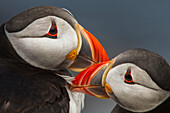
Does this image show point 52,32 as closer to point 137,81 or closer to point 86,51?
point 86,51

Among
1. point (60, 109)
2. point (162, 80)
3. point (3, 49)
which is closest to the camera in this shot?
point (162, 80)

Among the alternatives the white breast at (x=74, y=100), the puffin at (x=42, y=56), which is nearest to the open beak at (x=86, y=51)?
the puffin at (x=42, y=56)

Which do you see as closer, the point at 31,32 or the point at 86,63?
the point at 31,32

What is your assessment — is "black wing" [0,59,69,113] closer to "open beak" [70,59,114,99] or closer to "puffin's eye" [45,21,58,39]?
"open beak" [70,59,114,99]

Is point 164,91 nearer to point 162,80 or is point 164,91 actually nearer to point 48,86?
point 162,80

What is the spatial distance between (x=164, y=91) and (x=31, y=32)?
96cm

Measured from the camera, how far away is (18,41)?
2262 mm

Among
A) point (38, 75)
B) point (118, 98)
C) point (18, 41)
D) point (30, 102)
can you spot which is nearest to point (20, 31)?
point (18, 41)

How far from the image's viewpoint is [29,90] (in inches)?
83.2

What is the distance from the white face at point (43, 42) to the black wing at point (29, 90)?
0.09 metres

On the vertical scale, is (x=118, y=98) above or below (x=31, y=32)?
below

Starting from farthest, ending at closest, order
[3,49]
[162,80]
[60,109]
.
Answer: [3,49] < [60,109] < [162,80]

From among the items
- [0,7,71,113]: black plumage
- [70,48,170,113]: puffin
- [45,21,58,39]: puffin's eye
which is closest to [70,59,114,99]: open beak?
[70,48,170,113]: puffin

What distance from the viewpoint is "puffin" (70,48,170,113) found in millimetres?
2053
